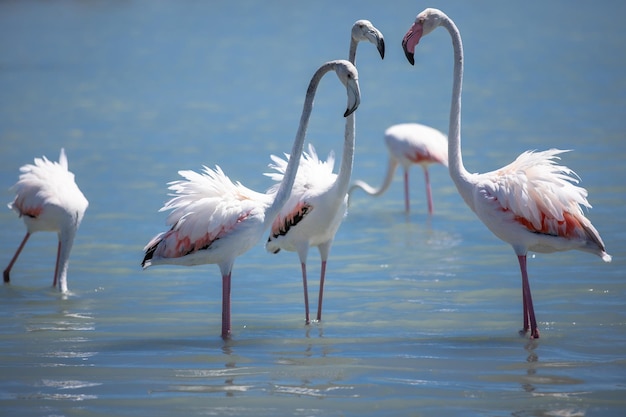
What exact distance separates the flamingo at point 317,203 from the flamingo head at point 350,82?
0.32 m

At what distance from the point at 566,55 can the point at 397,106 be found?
9009mm

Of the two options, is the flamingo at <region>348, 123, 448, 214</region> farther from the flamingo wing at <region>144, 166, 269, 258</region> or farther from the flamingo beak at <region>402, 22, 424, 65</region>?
the flamingo wing at <region>144, 166, 269, 258</region>

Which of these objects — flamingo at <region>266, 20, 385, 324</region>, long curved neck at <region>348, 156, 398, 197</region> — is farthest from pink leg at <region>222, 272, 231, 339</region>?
long curved neck at <region>348, 156, 398, 197</region>

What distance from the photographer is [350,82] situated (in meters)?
6.85

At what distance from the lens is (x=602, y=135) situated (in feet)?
51.6

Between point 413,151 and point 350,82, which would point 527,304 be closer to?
point 350,82

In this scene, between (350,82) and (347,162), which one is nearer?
(350,82)

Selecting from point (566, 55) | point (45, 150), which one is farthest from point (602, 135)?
point (566, 55)

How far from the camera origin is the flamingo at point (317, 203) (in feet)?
23.9

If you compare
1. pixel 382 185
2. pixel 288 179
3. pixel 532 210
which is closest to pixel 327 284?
pixel 288 179

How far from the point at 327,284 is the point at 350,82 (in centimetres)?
239

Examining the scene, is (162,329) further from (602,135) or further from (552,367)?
(602,135)

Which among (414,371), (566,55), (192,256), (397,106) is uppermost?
(566,55)

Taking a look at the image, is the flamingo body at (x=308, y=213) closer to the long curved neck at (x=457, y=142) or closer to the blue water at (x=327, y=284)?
the blue water at (x=327, y=284)
